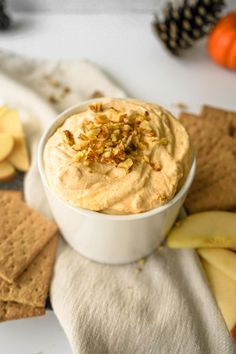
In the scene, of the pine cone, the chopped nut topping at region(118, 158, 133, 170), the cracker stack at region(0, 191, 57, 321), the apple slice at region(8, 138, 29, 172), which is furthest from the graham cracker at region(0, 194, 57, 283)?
the pine cone

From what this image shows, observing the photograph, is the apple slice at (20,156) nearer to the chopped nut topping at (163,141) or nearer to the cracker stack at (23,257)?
the cracker stack at (23,257)

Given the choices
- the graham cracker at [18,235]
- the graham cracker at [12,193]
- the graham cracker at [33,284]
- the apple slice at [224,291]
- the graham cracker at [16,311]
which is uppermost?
the apple slice at [224,291]

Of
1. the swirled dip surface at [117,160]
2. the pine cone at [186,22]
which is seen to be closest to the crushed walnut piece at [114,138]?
the swirled dip surface at [117,160]

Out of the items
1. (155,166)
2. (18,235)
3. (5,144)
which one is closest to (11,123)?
(5,144)

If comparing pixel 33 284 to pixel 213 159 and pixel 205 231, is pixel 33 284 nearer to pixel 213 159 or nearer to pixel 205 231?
pixel 205 231

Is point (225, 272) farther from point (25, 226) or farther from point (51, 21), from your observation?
point (51, 21)

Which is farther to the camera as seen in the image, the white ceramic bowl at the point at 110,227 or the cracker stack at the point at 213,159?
the cracker stack at the point at 213,159
